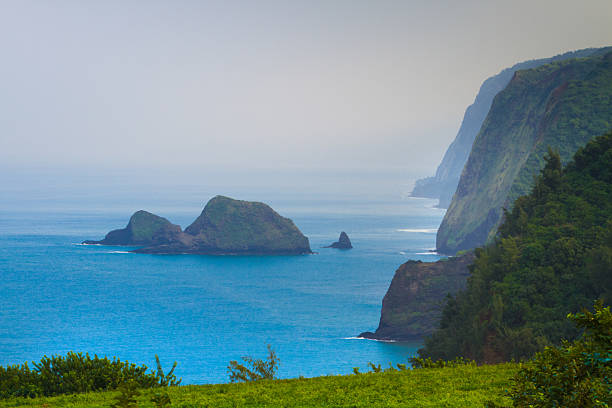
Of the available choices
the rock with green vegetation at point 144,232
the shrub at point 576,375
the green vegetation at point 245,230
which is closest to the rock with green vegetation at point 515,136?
the green vegetation at point 245,230

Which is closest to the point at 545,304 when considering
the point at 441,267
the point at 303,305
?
the point at 441,267

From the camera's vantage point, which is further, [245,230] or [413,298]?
[245,230]

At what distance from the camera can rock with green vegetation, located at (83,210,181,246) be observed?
150750mm

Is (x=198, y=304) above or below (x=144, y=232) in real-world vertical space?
below

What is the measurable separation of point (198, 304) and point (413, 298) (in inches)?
1517

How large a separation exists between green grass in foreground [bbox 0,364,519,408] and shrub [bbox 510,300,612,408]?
539cm

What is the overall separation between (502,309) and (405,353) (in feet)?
104

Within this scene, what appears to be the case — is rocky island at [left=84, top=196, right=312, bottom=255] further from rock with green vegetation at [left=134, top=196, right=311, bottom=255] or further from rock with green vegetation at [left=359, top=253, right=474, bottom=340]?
rock with green vegetation at [left=359, top=253, right=474, bottom=340]

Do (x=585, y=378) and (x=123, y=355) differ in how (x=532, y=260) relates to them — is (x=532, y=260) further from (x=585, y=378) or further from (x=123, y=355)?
(x=123, y=355)

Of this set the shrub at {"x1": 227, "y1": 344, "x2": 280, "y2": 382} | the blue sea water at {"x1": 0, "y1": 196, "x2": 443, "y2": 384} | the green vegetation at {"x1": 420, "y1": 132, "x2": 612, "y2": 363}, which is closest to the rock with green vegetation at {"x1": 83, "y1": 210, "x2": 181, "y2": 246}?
the blue sea water at {"x1": 0, "y1": 196, "x2": 443, "y2": 384}

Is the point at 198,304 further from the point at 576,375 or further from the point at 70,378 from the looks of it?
the point at 576,375

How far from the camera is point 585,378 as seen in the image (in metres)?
8.68

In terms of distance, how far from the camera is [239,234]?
147250mm

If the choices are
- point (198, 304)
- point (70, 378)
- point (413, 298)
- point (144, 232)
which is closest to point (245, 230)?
point (144, 232)
